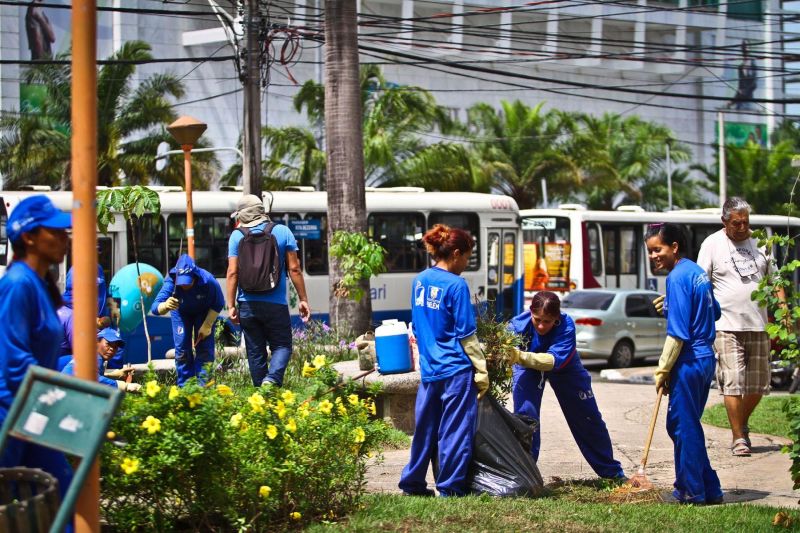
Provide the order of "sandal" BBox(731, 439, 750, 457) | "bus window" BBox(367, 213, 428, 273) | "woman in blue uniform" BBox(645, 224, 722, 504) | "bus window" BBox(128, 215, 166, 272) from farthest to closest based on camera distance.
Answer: "bus window" BBox(367, 213, 428, 273)
"bus window" BBox(128, 215, 166, 272)
"sandal" BBox(731, 439, 750, 457)
"woman in blue uniform" BBox(645, 224, 722, 504)

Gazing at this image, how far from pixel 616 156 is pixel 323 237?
29.9m

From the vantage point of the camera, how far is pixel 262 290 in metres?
8.76

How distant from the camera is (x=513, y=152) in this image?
43125 mm

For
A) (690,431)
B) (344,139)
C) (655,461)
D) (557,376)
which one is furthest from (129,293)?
(690,431)

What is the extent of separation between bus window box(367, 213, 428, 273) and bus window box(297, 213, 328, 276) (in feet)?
3.24

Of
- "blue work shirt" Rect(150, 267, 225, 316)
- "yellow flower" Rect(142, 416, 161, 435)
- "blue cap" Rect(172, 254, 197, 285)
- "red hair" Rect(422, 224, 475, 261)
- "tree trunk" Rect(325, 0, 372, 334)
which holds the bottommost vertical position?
"yellow flower" Rect(142, 416, 161, 435)

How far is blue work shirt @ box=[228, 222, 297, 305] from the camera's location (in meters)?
8.81

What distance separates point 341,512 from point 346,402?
2.37 ft

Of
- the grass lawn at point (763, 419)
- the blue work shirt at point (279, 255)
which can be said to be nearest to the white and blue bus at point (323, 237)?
the grass lawn at point (763, 419)

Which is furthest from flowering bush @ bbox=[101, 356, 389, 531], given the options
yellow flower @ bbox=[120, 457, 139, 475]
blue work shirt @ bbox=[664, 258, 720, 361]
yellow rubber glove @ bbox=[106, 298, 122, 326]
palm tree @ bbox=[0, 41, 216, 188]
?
palm tree @ bbox=[0, 41, 216, 188]

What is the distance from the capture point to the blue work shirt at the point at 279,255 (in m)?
8.81

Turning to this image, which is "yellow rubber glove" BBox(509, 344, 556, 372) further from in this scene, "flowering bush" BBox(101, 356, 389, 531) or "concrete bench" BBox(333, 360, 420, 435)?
"concrete bench" BBox(333, 360, 420, 435)

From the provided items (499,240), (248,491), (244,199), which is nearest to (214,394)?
(248,491)

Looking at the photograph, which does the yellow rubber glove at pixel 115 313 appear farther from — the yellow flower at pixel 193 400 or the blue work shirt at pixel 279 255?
the yellow flower at pixel 193 400
